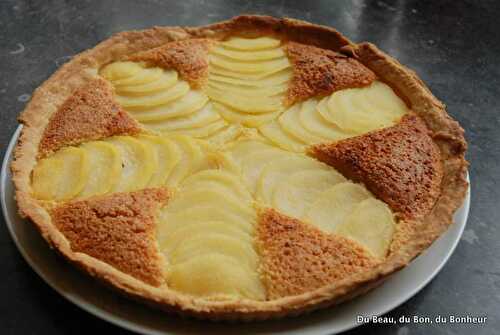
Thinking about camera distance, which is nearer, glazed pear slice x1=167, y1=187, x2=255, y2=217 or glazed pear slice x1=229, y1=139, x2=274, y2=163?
glazed pear slice x1=167, y1=187, x2=255, y2=217

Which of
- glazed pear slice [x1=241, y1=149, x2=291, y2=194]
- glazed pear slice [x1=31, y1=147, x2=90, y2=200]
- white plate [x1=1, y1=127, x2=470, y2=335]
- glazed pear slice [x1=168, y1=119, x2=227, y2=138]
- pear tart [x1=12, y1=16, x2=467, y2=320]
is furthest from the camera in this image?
glazed pear slice [x1=168, y1=119, x2=227, y2=138]

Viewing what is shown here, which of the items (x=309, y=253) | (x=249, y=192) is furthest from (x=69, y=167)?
(x=309, y=253)

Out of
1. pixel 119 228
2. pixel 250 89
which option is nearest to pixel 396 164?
pixel 250 89

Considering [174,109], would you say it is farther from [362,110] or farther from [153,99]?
[362,110]

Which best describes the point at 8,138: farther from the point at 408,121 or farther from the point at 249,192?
the point at 408,121

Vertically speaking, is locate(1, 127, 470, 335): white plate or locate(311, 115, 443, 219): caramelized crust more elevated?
locate(311, 115, 443, 219): caramelized crust

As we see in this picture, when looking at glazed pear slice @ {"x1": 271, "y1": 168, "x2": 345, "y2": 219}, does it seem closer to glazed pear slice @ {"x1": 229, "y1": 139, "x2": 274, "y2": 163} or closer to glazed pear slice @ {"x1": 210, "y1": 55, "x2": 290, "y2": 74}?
glazed pear slice @ {"x1": 229, "y1": 139, "x2": 274, "y2": 163}

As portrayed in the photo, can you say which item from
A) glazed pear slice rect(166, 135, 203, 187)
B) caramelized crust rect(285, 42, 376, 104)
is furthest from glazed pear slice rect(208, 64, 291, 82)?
glazed pear slice rect(166, 135, 203, 187)

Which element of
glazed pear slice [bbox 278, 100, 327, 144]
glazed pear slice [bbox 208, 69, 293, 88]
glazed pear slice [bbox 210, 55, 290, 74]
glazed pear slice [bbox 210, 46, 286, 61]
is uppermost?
glazed pear slice [bbox 210, 46, 286, 61]
